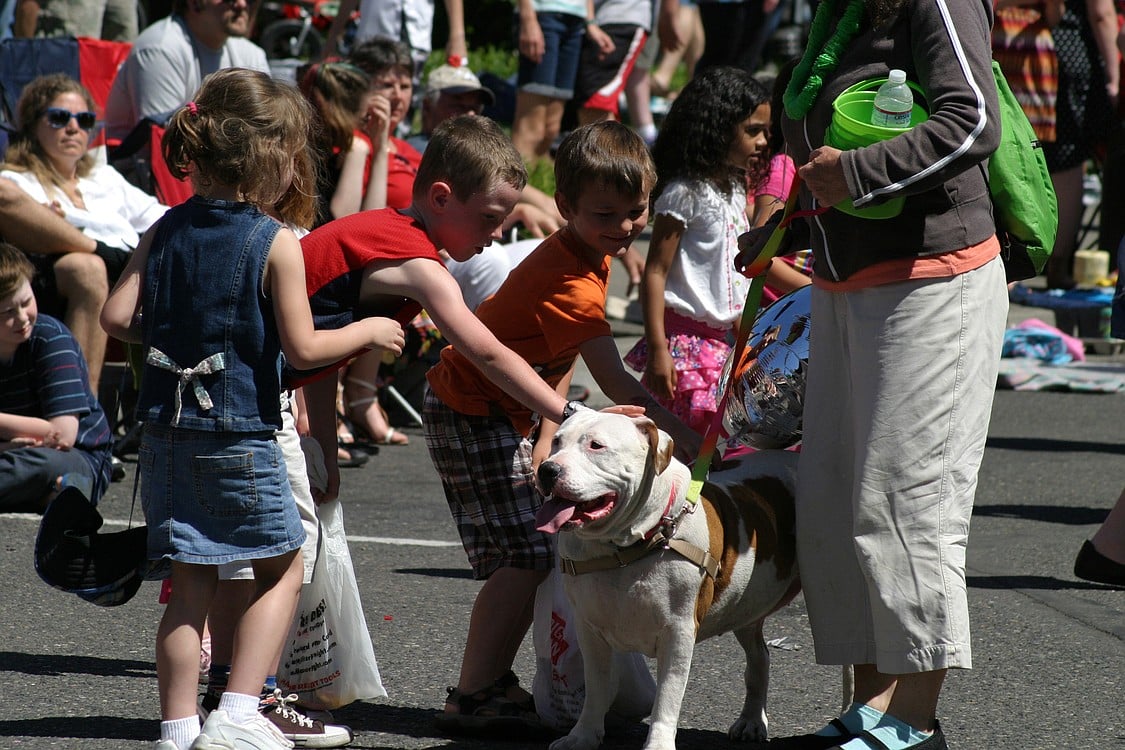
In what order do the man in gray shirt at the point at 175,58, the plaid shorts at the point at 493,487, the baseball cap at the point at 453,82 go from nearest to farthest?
the plaid shorts at the point at 493,487 < the man in gray shirt at the point at 175,58 < the baseball cap at the point at 453,82

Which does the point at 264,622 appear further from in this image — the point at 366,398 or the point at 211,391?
the point at 366,398

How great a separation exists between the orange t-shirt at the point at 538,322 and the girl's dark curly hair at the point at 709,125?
1462 millimetres

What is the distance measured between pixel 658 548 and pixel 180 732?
3.84ft

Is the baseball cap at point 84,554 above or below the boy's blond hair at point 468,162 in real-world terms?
below

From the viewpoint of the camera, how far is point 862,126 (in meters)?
3.30

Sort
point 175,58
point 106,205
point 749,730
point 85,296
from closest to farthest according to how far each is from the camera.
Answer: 1. point 749,730
2. point 85,296
3. point 106,205
4. point 175,58

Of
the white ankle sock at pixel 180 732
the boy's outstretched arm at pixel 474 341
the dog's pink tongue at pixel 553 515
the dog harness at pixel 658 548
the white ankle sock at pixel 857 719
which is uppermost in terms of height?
the boy's outstretched arm at pixel 474 341

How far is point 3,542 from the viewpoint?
5.72 meters

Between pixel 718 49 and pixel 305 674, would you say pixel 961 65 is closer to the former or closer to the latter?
pixel 305 674

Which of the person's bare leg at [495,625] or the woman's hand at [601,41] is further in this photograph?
the woman's hand at [601,41]

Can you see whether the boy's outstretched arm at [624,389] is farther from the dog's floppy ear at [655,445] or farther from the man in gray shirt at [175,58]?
the man in gray shirt at [175,58]

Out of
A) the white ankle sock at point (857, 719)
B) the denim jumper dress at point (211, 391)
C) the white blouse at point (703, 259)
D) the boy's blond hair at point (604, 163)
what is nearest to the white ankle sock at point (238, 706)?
the denim jumper dress at point (211, 391)

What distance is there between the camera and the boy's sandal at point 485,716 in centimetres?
383

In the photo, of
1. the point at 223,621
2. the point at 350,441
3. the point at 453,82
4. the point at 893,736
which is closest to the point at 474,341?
the point at 223,621
